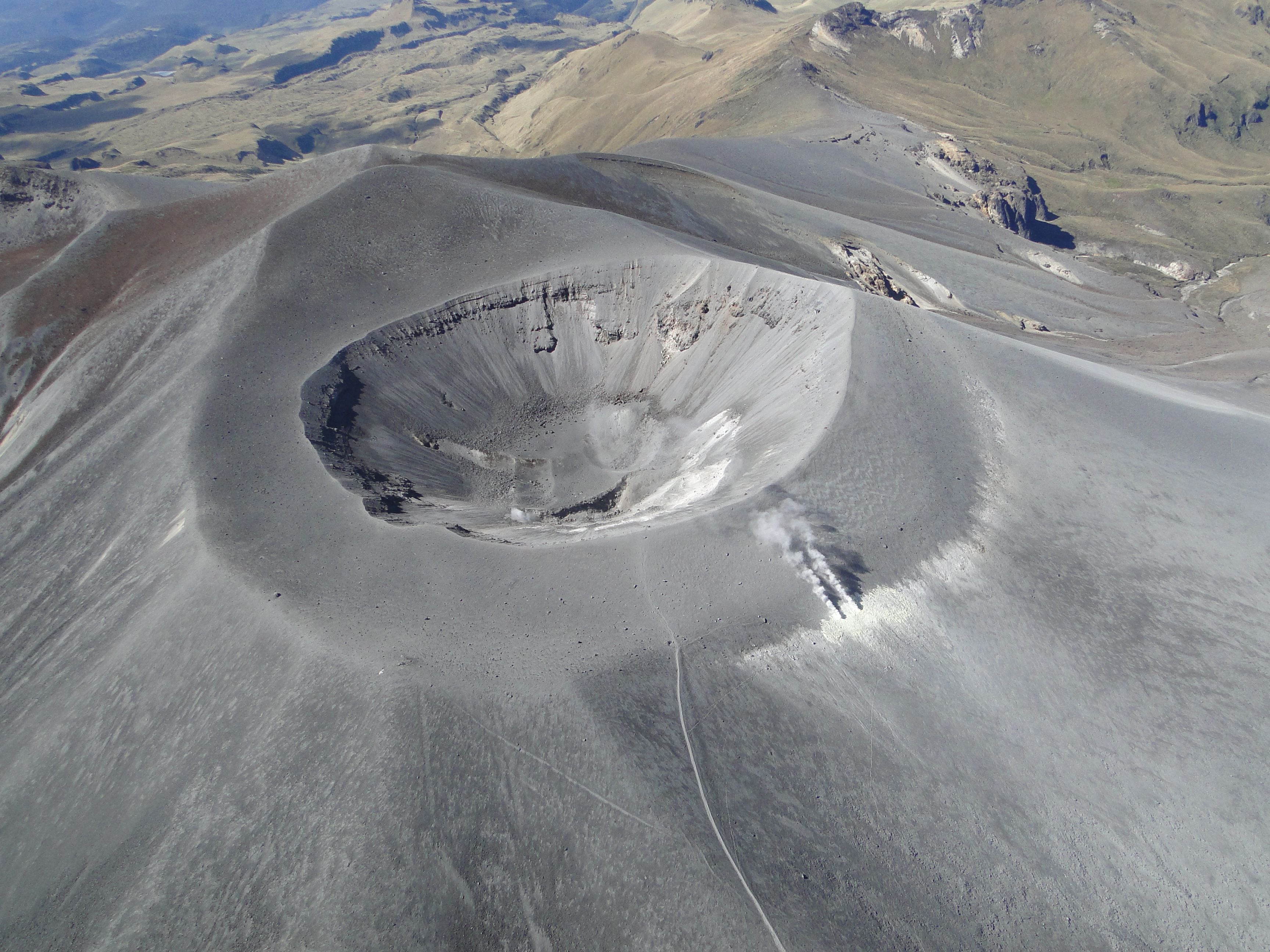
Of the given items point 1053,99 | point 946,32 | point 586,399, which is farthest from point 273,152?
point 1053,99

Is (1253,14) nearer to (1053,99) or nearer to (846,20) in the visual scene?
(1053,99)

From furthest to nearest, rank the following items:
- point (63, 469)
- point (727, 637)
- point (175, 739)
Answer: point (63, 469)
point (727, 637)
point (175, 739)

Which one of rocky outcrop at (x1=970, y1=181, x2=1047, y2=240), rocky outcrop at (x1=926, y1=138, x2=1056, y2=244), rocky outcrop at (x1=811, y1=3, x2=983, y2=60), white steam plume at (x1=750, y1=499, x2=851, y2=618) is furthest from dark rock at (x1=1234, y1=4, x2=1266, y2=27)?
white steam plume at (x1=750, y1=499, x2=851, y2=618)

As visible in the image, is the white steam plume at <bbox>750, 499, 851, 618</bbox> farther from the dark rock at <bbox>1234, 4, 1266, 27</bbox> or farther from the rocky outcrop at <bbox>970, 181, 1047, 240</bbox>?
the dark rock at <bbox>1234, 4, 1266, 27</bbox>

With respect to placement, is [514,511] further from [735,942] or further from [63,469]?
[63,469]

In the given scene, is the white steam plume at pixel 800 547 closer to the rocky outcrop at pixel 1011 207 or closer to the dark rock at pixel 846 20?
the rocky outcrop at pixel 1011 207

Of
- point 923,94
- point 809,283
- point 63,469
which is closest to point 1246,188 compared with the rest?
point 923,94

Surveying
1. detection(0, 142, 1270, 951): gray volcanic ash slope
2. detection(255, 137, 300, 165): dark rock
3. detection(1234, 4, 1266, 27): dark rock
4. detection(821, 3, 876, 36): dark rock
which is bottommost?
detection(0, 142, 1270, 951): gray volcanic ash slope
